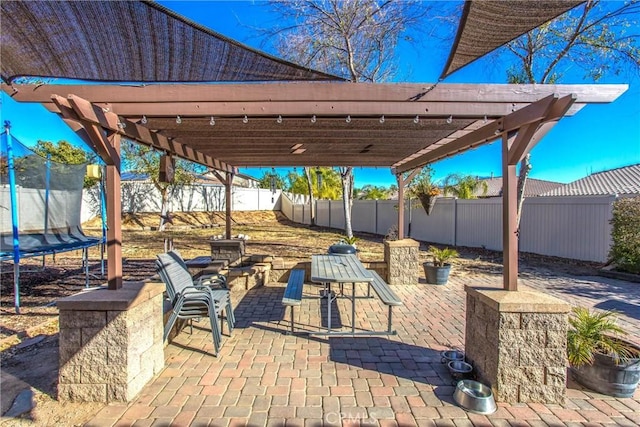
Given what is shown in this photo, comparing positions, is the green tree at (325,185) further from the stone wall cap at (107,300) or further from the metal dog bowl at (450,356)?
the stone wall cap at (107,300)

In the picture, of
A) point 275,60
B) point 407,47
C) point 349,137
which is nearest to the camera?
point 275,60

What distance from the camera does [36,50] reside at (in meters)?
2.43

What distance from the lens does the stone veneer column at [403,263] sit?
6020 mm

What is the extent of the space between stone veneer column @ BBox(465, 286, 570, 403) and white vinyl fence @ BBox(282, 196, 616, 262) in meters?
6.97

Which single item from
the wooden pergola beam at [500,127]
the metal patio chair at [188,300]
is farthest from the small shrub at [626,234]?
the metal patio chair at [188,300]


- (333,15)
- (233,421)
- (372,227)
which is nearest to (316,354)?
(233,421)

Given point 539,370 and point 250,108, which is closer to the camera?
point 539,370

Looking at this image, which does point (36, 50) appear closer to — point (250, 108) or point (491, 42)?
point (250, 108)

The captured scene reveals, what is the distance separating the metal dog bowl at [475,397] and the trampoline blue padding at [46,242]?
5.73 meters

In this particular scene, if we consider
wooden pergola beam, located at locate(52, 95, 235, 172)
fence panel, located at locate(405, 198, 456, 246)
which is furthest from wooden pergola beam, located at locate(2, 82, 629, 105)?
fence panel, located at locate(405, 198, 456, 246)

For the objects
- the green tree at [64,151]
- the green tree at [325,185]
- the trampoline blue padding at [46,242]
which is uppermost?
the green tree at [64,151]

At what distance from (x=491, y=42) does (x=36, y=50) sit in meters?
3.32

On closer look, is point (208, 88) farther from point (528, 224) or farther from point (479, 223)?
point (479, 223)

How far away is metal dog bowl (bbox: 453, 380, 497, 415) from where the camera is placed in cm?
228
